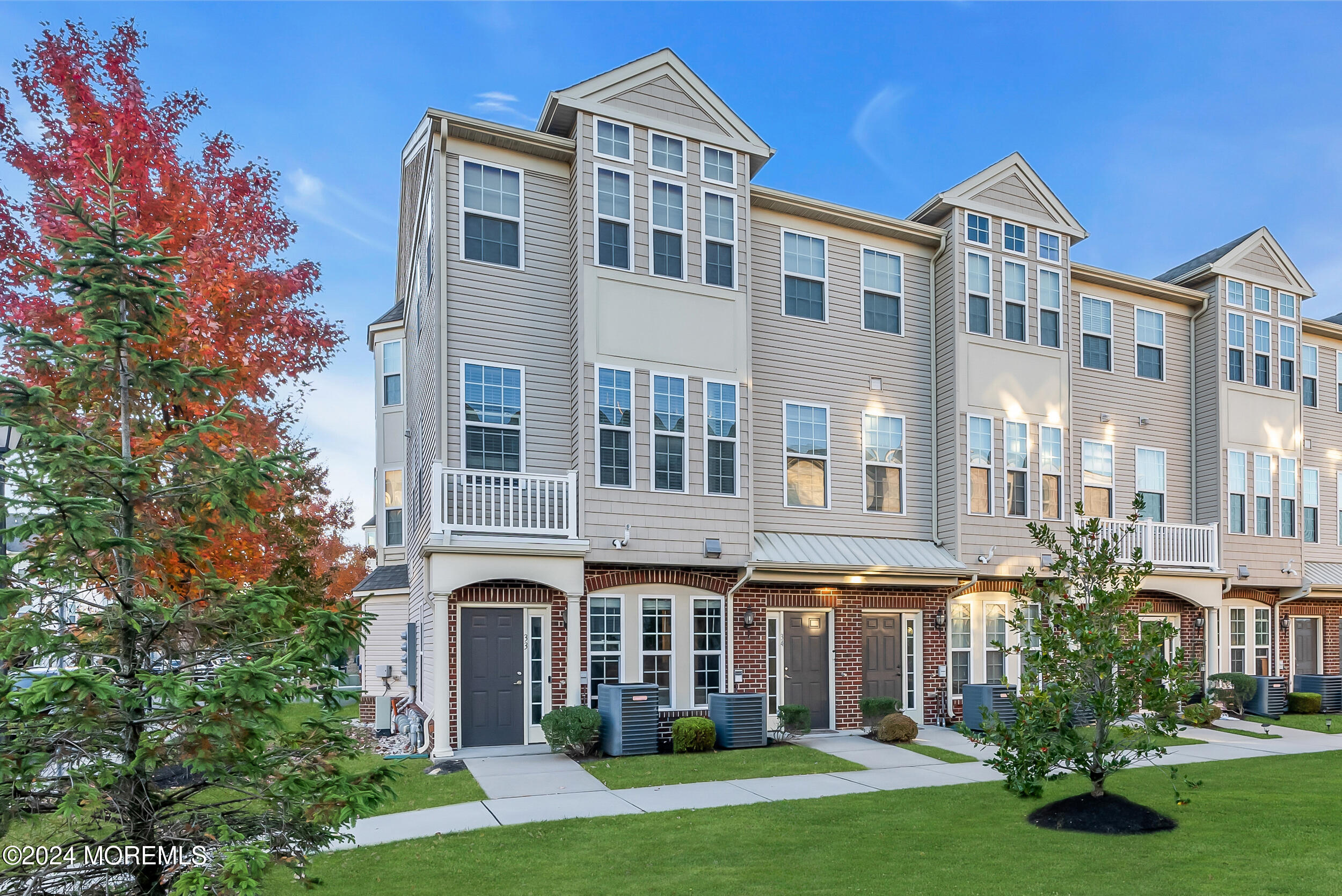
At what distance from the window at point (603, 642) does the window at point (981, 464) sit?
7672mm

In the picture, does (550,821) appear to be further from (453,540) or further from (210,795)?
(453,540)

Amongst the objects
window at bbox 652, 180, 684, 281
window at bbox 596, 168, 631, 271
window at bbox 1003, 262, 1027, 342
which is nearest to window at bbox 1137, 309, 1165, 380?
window at bbox 1003, 262, 1027, 342

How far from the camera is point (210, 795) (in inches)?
350

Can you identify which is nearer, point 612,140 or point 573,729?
point 573,729

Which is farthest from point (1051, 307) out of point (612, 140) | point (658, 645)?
point (658, 645)

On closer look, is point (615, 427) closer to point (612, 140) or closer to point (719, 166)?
point (612, 140)

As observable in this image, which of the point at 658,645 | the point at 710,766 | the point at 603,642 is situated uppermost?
the point at 603,642

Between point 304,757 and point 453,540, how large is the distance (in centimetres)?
728

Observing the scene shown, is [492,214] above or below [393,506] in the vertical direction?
above

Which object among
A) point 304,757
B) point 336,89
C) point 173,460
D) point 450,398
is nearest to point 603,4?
point 336,89

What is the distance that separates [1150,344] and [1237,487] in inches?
158

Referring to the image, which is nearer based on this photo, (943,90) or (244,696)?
(244,696)

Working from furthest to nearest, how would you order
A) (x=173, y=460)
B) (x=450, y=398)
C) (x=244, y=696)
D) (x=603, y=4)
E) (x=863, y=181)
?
1. (x=863, y=181)
2. (x=603, y=4)
3. (x=450, y=398)
4. (x=173, y=460)
5. (x=244, y=696)

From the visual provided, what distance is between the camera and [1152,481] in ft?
64.2
